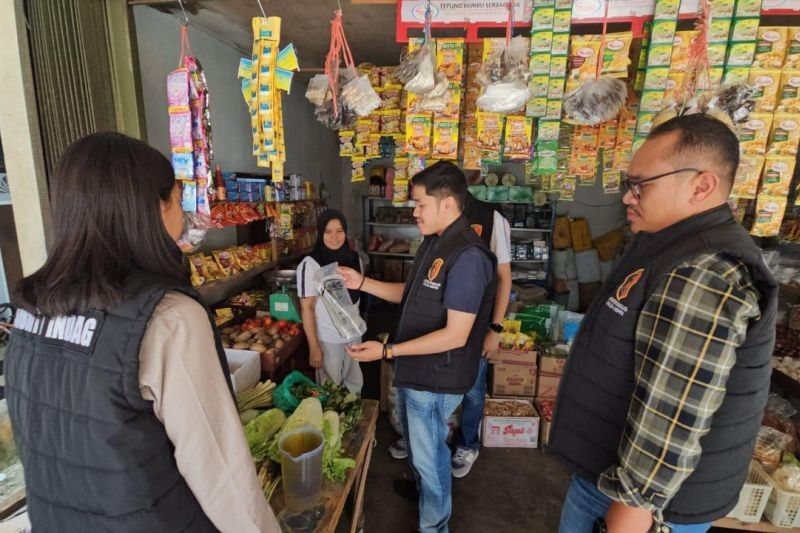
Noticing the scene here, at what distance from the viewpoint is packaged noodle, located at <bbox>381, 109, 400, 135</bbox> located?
2.48 m

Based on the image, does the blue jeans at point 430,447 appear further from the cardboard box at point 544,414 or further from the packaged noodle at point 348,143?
the packaged noodle at point 348,143

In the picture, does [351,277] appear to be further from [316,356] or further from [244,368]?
[316,356]

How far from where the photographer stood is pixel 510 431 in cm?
285

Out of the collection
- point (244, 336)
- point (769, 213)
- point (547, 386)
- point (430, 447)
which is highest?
point (769, 213)

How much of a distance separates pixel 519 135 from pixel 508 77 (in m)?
0.31

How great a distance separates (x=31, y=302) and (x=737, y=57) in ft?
8.47

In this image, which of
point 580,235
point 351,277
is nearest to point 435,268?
point 351,277

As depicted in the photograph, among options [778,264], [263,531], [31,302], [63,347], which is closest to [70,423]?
[63,347]

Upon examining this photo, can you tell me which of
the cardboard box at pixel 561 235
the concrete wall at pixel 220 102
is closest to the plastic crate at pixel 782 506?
the concrete wall at pixel 220 102

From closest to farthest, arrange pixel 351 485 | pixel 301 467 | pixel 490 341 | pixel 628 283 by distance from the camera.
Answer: pixel 628 283 → pixel 301 467 → pixel 351 485 → pixel 490 341

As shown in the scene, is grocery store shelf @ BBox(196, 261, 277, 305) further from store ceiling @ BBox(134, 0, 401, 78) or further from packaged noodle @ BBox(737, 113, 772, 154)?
packaged noodle @ BBox(737, 113, 772, 154)

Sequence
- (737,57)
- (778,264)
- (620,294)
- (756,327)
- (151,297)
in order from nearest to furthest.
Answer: (151,297)
(756,327)
(620,294)
(737,57)
(778,264)

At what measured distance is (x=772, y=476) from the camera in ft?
6.32

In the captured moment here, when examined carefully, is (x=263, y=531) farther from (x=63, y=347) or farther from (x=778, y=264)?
(x=778, y=264)
